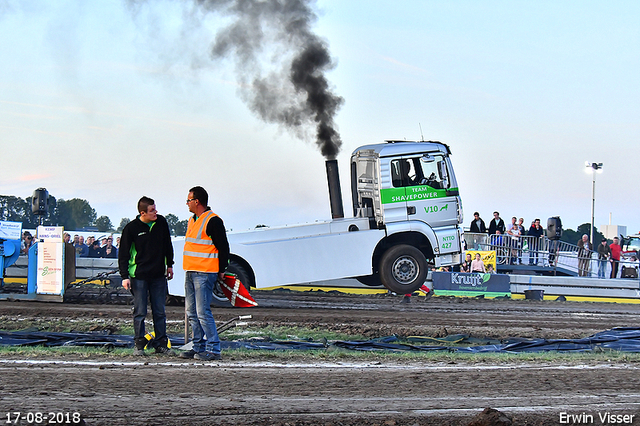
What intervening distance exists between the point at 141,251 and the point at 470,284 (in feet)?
42.8

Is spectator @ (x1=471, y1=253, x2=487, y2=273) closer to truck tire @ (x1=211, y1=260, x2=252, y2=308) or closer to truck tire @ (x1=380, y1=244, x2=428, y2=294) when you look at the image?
truck tire @ (x1=380, y1=244, x2=428, y2=294)

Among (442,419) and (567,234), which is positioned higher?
(567,234)

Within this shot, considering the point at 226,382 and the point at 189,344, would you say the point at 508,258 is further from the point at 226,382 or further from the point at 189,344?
the point at 226,382

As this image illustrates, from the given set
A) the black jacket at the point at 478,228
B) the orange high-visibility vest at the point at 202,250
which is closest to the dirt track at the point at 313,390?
the orange high-visibility vest at the point at 202,250

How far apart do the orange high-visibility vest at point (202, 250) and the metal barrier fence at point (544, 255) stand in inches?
558

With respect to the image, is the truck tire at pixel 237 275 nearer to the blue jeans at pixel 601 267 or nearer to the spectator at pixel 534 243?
the spectator at pixel 534 243

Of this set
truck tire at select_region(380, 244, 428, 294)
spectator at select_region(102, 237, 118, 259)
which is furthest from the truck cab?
spectator at select_region(102, 237, 118, 259)

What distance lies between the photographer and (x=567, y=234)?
162 ft

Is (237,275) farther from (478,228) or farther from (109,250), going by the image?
(478,228)

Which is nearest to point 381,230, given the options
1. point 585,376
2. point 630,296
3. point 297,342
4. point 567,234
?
point 297,342

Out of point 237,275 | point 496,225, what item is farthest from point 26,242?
point 496,225

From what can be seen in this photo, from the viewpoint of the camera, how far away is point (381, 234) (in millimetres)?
14297

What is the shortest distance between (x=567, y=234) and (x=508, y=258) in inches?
1232

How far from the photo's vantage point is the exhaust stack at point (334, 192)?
50.3 feet
